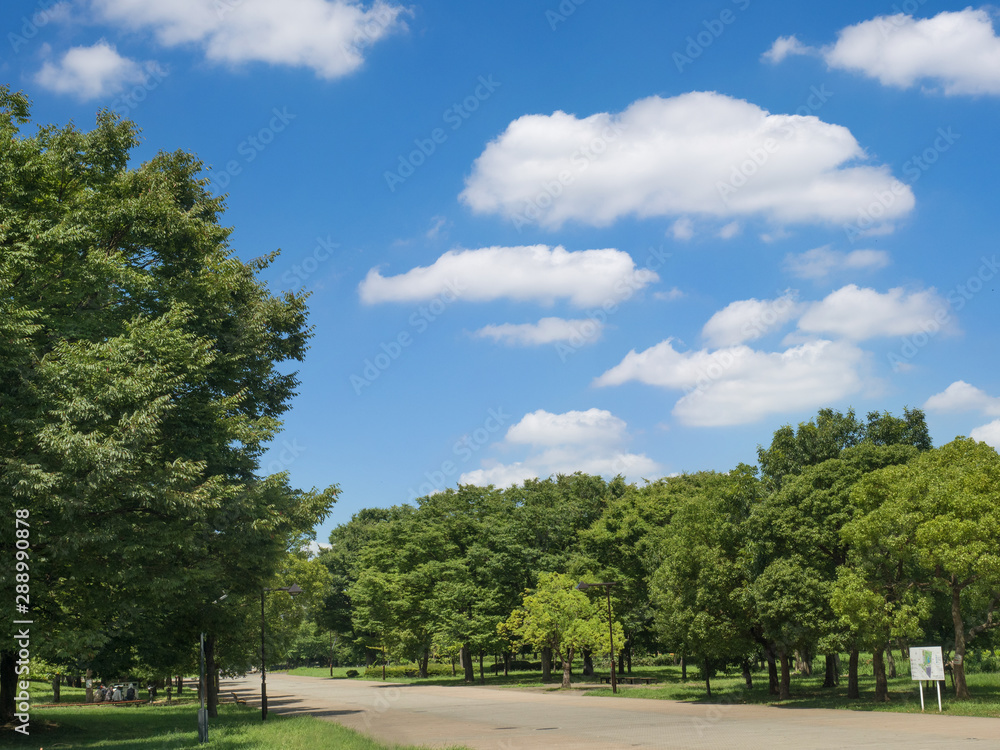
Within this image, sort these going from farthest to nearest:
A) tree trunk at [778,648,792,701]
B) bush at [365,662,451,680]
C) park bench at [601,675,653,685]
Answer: bush at [365,662,451,680], park bench at [601,675,653,685], tree trunk at [778,648,792,701]

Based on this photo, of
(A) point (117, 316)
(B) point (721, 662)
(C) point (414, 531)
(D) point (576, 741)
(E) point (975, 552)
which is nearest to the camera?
(D) point (576, 741)

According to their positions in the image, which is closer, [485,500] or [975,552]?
[975,552]

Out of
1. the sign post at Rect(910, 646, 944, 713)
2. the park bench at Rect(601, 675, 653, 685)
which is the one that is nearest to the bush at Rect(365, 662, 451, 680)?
the park bench at Rect(601, 675, 653, 685)

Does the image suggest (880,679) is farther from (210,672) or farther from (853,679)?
(210,672)

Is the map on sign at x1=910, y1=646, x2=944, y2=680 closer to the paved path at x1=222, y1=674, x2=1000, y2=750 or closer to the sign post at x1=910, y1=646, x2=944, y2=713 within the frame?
the sign post at x1=910, y1=646, x2=944, y2=713

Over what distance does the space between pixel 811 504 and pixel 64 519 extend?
26.5 meters

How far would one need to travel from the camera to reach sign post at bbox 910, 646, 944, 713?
25125 millimetres

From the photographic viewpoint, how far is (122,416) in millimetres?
17391

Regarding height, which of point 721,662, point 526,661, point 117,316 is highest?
point 117,316

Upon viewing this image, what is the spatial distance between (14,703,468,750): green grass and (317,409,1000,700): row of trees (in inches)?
662

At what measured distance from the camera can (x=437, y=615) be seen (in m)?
56.3

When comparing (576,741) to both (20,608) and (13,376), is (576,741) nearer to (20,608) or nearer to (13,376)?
(20,608)

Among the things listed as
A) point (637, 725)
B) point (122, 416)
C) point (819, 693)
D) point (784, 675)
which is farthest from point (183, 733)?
point (819, 693)

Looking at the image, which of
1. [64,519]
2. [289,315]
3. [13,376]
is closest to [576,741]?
[64,519]
